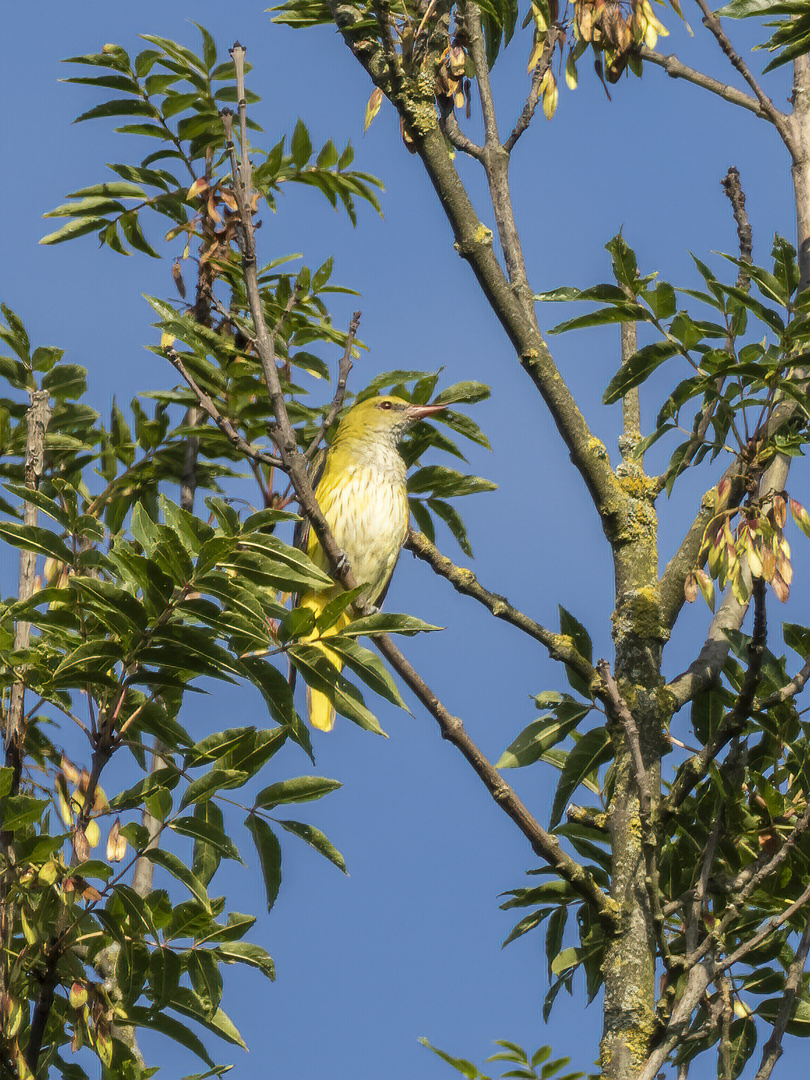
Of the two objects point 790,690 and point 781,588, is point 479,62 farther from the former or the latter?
point 790,690

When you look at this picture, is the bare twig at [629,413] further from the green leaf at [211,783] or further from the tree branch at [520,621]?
the green leaf at [211,783]

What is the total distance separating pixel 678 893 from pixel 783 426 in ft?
→ 4.29

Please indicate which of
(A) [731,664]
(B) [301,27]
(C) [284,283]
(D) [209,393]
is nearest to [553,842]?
(A) [731,664]

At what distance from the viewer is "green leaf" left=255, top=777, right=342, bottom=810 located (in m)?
2.67

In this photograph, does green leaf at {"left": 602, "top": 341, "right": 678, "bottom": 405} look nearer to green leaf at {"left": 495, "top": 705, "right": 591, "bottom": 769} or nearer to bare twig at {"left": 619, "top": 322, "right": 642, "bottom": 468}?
bare twig at {"left": 619, "top": 322, "right": 642, "bottom": 468}

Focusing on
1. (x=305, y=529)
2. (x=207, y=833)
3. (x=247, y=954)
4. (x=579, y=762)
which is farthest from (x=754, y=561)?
(x=305, y=529)

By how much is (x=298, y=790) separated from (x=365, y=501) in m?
2.51

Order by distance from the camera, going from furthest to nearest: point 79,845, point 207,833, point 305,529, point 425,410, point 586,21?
point 305,529 < point 425,410 < point 586,21 < point 207,833 < point 79,845

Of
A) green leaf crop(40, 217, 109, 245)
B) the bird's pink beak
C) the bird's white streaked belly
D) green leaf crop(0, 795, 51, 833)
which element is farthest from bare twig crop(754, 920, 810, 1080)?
green leaf crop(40, 217, 109, 245)

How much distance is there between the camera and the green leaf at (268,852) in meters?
2.75

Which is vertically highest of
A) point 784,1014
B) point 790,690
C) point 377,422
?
point 377,422

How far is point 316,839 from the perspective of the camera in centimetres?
274

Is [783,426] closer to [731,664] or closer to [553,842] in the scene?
[731,664]

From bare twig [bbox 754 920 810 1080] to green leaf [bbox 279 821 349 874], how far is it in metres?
1.03
